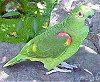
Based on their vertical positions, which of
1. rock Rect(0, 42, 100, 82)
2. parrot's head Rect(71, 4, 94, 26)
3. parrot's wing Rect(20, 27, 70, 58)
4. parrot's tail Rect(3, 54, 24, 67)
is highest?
parrot's head Rect(71, 4, 94, 26)

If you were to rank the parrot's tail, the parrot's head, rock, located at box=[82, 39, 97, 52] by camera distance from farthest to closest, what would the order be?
rock, located at box=[82, 39, 97, 52] < the parrot's tail < the parrot's head

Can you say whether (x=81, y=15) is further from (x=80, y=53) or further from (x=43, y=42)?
(x=80, y=53)

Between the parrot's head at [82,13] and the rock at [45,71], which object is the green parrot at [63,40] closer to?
the parrot's head at [82,13]

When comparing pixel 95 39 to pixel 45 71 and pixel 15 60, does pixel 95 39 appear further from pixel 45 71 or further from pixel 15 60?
pixel 15 60

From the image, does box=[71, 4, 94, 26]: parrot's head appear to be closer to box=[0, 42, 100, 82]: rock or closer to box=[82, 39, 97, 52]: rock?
box=[0, 42, 100, 82]: rock

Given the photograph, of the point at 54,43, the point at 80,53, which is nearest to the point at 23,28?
the point at 80,53

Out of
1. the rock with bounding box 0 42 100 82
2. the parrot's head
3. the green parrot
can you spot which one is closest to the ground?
the rock with bounding box 0 42 100 82

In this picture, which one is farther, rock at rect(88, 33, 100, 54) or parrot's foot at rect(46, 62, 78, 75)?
rock at rect(88, 33, 100, 54)

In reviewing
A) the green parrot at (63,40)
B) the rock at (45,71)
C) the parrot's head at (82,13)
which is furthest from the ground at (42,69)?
the parrot's head at (82,13)

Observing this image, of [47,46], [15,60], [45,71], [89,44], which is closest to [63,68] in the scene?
[45,71]
